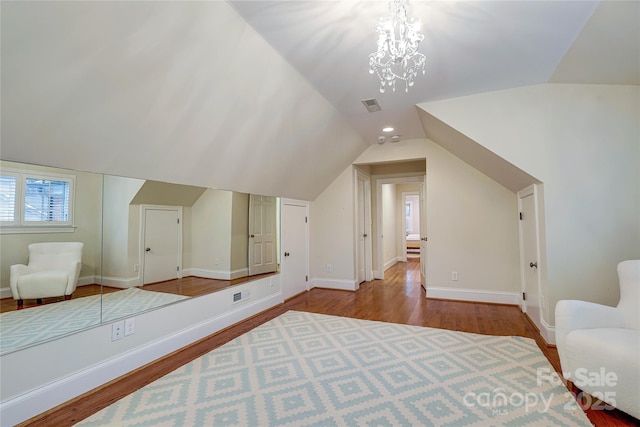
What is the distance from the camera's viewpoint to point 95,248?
7.26ft

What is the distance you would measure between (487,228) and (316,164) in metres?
2.70

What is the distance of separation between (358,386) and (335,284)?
3.03m

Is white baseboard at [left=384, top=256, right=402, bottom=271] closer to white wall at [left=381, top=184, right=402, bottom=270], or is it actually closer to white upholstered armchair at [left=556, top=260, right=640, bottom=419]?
white wall at [left=381, top=184, right=402, bottom=270]

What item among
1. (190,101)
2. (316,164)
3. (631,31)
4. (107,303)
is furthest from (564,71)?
(107,303)

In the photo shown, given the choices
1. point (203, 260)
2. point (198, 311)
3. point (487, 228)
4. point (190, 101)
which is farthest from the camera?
point (487, 228)

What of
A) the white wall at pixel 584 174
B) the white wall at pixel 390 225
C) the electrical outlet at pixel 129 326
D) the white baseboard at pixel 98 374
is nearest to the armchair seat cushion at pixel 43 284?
the electrical outlet at pixel 129 326

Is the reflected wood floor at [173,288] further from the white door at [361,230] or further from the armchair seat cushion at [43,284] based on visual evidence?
the white door at [361,230]

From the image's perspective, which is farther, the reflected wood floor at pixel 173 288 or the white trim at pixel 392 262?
the white trim at pixel 392 262

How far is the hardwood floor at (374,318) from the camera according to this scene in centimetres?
178

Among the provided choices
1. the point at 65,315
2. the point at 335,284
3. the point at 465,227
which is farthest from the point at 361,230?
the point at 65,315

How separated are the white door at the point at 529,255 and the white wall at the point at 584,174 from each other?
0.35 meters

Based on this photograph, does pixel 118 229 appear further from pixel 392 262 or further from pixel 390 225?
pixel 392 262

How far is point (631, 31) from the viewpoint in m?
1.93

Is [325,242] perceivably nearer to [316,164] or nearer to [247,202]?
[316,164]
